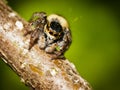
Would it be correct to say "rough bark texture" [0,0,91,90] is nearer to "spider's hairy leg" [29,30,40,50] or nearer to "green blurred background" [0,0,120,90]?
"spider's hairy leg" [29,30,40,50]

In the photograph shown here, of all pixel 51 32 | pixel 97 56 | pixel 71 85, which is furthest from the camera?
pixel 97 56

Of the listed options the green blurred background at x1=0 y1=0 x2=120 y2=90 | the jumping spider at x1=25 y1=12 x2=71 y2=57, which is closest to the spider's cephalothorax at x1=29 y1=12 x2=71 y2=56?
the jumping spider at x1=25 y1=12 x2=71 y2=57

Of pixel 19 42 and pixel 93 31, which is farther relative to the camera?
pixel 93 31

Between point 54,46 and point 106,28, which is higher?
point 106,28

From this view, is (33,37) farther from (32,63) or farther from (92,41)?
Result: (92,41)

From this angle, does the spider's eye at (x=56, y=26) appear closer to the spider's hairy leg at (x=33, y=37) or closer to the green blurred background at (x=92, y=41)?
the spider's hairy leg at (x=33, y=37)

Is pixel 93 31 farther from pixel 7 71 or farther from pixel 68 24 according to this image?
pixel 68 24

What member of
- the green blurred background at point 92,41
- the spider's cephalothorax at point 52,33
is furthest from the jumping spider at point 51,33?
the green blurred background at point 92,41

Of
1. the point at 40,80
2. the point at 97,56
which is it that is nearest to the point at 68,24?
the point at 40,80
